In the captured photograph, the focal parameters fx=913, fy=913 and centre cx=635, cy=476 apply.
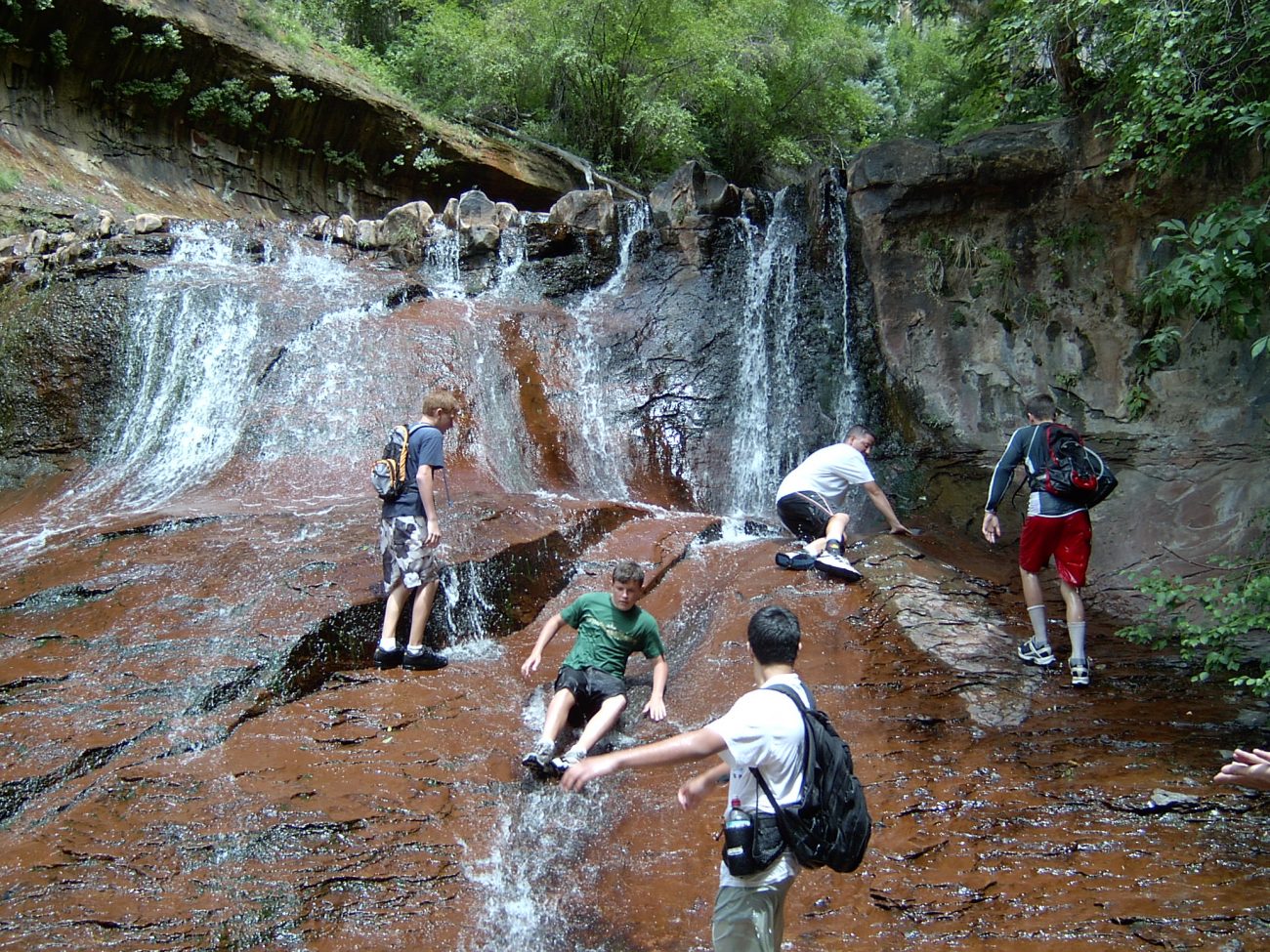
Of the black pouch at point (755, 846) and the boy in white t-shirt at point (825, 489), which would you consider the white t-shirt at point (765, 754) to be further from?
the boy in white t-shirt at point (825, 489)

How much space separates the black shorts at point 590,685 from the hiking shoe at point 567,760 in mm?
372

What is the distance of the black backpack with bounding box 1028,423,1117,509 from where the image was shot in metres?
5.83

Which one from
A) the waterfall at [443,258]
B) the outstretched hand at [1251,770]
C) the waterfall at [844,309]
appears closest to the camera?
the outstretched hand at [1251,770]

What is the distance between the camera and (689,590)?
23.4 feet

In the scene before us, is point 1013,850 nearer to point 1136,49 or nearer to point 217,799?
point 217,799

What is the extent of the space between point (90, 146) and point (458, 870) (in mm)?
16151

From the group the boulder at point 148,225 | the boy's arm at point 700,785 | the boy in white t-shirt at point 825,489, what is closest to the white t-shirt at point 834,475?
the boy in white t-shirt at point 825,489

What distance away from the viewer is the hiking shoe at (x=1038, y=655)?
5.95 m

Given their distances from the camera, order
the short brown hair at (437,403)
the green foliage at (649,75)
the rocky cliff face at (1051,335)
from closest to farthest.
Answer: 1. the short brown hair at (437,403)
2. the rocky cliff face at (1051,335)
3. the green foliage at (649,75)

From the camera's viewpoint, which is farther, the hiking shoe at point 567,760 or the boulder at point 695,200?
the boulder at point 695,200

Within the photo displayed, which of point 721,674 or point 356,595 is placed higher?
point 356,595

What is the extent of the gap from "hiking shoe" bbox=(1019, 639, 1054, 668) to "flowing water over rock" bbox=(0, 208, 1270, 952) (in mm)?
115

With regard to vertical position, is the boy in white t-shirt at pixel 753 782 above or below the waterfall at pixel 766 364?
below

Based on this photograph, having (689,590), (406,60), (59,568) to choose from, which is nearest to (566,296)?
(689,590)
